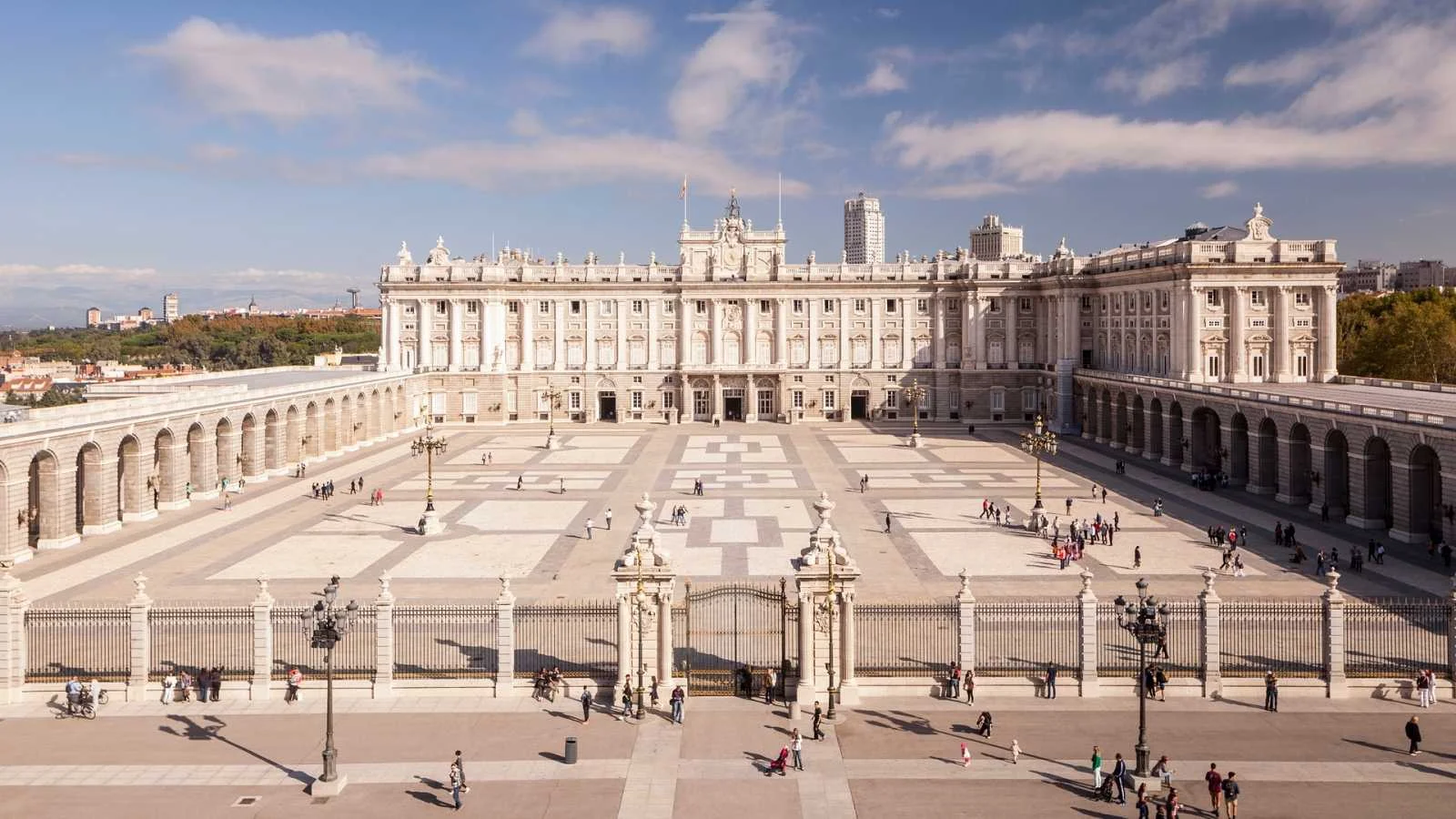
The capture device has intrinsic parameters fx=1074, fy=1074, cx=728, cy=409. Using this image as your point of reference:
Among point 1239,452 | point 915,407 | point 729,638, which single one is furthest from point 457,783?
point 915,407

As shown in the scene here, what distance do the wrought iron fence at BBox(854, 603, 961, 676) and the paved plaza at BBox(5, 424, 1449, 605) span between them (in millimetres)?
3205

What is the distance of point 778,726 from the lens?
81.8 feet

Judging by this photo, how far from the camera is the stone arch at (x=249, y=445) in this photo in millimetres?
62875

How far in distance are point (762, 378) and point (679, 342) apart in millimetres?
8553

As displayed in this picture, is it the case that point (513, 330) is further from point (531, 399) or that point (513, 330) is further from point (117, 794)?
point (117, 794)

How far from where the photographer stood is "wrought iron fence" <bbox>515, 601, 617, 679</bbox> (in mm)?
27969

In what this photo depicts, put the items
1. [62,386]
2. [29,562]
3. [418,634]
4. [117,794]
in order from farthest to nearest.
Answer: [62,386] → [29,562] → [418,634] → [117,794]

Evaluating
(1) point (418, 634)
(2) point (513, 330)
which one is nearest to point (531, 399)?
(2) point (513, 330)

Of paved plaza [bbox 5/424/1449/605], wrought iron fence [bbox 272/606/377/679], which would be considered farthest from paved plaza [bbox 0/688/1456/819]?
paved plaza [bbox 5/424/1449/605]

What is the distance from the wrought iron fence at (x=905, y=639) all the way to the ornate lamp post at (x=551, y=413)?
51.1m

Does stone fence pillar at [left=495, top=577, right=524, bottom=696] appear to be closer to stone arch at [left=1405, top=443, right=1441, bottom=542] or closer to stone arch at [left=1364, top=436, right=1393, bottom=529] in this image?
stone arch at [left=1405, top=443, right=1441, bottom=542]

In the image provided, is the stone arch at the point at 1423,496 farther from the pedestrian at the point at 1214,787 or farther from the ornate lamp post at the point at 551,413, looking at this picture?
the ornate lamp post at the point at 551,413

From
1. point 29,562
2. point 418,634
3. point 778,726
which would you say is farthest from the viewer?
point 29,562

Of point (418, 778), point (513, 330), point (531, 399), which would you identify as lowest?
point (418, 778)
